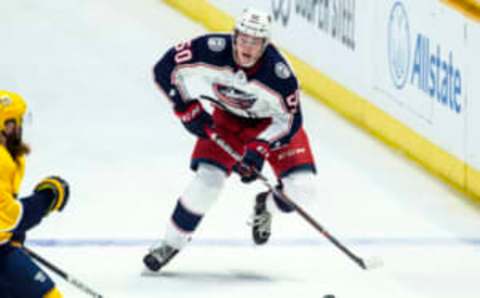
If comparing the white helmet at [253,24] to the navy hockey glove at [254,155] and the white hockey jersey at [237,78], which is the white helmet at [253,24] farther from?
the navy hockey glove at [254,155]

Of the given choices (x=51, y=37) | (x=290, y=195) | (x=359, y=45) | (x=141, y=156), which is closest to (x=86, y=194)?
(x=141, y=156)

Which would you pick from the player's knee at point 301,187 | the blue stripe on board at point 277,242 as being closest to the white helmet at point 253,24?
the player's knee at point 301,187

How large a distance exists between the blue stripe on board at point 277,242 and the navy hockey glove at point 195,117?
41.6 inches

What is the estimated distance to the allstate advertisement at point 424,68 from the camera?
10117 mm

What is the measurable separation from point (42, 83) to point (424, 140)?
10.6 feet

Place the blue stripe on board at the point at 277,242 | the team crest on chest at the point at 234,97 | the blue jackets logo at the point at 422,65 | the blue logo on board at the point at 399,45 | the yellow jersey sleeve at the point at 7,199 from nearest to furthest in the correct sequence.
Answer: the yellow jersey sleeve at the point at 7,199 < the team crest on chest at the point at 234,97 < the blue stripe on board at the point at 277,242 < the blue jackets logo at the point at 422,65 < the blue logo on board at the point at 399,45

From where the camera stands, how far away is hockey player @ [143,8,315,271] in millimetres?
8211

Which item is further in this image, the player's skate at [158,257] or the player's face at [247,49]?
the player's skate at [158,257]

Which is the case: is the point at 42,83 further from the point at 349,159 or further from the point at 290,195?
the point at 290,195

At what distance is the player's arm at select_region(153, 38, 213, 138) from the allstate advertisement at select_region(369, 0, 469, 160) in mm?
2352

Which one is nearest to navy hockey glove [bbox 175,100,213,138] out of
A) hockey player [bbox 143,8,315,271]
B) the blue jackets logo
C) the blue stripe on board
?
hockey player [bbox 143,8,315,271]

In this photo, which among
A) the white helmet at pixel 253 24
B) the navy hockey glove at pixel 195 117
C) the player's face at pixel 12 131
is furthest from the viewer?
the navy hockey glove at pixel 195 117

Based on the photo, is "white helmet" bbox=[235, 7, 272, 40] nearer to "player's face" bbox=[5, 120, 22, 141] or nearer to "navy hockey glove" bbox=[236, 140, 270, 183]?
"navy hockey glove" bbox=[236, 140, 270, 183]

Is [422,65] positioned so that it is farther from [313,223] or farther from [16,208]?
[16,208]
